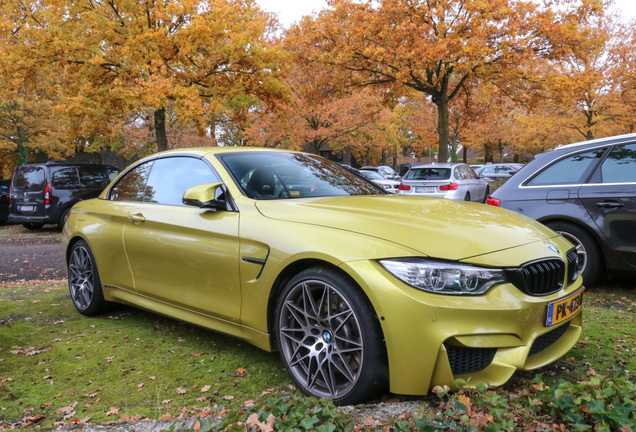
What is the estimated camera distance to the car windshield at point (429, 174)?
15.0 meters

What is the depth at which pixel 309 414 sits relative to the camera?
7.35 feet

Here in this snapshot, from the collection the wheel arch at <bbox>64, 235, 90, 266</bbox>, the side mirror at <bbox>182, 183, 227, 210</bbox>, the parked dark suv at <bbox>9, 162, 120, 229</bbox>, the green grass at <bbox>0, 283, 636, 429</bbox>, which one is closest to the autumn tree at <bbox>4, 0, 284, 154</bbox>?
the parked dark suv at <bbox>9, 162, 120, 229</bbox>

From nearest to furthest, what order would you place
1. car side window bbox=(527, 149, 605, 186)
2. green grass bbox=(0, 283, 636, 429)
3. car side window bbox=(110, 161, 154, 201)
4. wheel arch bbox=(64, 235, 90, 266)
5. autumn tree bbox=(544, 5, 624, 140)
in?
1. green grass bbox=(0, 283, 636, 429)
2. car side window bbox=(110, 161, 154, 201)
3. wheel arch bbox=(64, 235, 90, 266)
4. car side window bbox=(527, 149, 605, 186)
5. autumn tree bbox=(544, 5, 624, 140)

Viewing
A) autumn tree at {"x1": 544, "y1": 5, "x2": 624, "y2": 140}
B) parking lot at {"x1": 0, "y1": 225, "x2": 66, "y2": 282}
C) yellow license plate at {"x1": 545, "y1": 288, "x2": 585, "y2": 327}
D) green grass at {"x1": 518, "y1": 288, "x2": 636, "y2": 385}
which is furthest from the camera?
autumn tree at {"x1": 544, "y1": 5, "x2": 624, "y2": 140}

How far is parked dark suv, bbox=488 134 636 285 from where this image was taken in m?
4.76

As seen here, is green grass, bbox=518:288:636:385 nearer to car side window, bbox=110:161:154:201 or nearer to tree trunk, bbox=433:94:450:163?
car side window, bbox=110:161:154:201

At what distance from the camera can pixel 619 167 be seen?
16.2ft

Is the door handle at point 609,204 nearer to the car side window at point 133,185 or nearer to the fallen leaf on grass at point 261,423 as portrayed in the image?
the fallen leaf on grass at point 261,423

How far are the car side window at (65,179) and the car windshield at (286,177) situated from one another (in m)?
11.0

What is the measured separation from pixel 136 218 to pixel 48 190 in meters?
10.4

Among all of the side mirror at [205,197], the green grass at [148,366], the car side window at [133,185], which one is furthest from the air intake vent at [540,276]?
the car side window at [133,185]

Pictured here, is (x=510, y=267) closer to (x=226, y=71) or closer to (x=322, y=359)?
(x=322, y=359)

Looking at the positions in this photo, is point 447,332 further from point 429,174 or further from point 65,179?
point 429,174

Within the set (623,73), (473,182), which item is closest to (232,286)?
(473,182)
